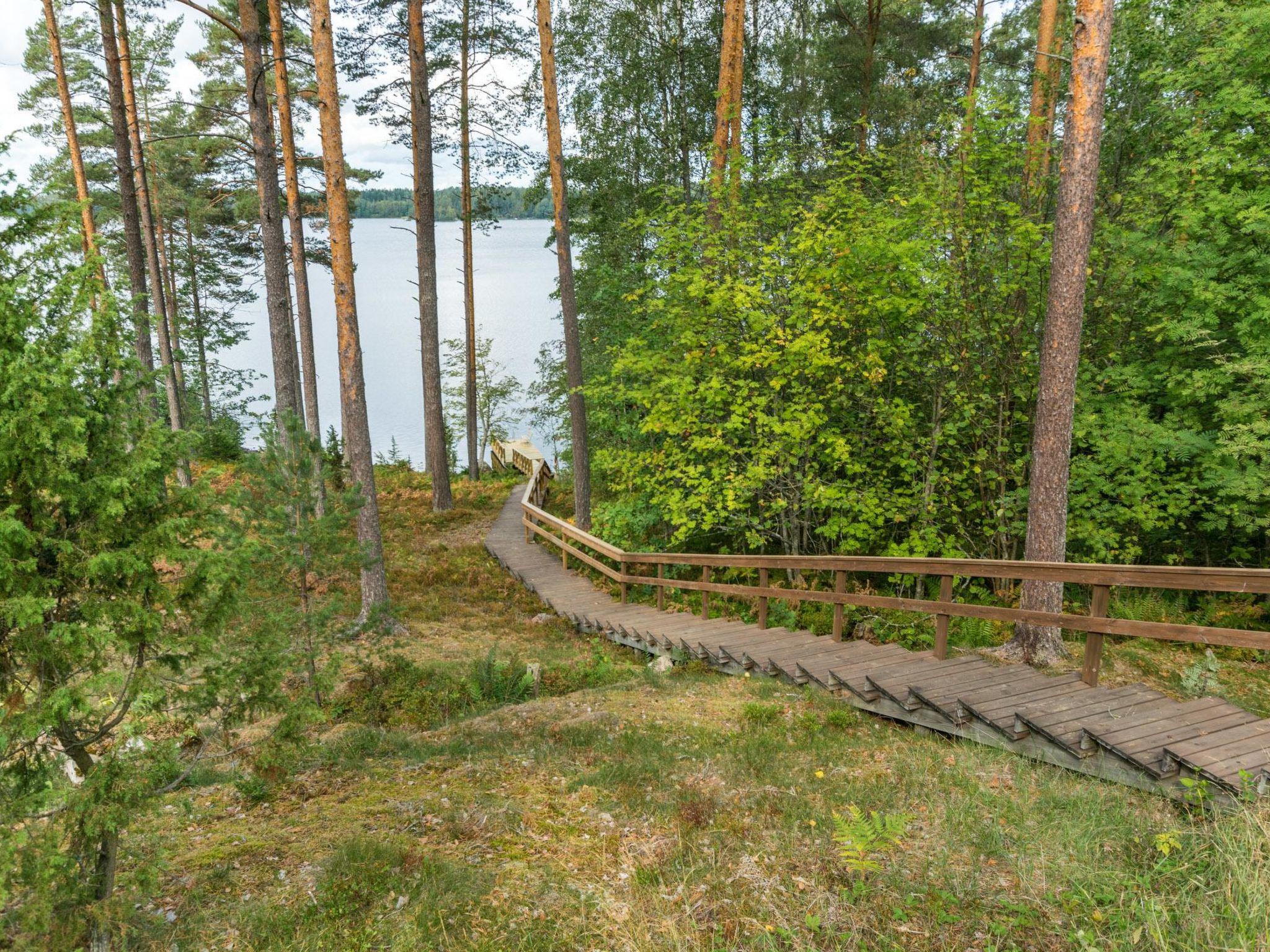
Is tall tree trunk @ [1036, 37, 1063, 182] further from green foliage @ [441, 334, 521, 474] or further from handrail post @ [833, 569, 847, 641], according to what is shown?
green foliage @ [441, 334, 521, 474]

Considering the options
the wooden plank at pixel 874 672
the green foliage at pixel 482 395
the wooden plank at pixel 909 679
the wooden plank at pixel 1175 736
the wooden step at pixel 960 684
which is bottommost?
the green foliage at pixel 482 395

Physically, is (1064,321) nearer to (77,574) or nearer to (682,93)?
(77,574)

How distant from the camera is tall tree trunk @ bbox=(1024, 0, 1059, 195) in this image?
29.6 ft

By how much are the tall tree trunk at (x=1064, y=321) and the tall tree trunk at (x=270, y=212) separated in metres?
7.54

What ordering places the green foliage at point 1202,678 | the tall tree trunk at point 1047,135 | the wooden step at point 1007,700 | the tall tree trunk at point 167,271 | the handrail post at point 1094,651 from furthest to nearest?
the tall tree trunk at point 167,271 < the tall tree trunk at point 1047,135 < the green foliage at point 1202,678 < the handrail post at point 1094,651 < the wooden step at point 1007,700

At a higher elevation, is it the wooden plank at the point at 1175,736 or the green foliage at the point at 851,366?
the green foliage at the point at 851,366

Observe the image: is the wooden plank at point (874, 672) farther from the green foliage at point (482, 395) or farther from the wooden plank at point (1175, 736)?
the green foliage at point (482, 395)

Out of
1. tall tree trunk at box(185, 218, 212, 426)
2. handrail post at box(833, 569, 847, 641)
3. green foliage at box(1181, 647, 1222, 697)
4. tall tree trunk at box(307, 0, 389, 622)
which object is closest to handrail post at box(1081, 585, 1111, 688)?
green foliage at box(1181, 647, 1222, 697)

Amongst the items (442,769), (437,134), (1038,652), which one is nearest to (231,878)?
(442,769)

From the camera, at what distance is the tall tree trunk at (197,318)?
24.8m

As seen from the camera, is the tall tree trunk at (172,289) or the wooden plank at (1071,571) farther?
the tall tree trunk at (172,289)

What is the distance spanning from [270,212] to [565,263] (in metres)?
4.91

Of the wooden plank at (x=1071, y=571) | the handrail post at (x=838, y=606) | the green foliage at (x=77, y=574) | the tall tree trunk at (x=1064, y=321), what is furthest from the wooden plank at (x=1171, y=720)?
the green foliage at (x=77, y=574)

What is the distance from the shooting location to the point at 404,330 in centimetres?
5750
